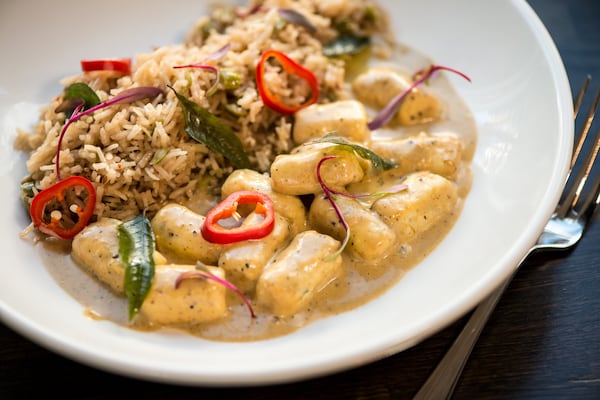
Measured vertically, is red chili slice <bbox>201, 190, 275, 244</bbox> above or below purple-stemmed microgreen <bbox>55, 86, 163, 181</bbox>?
below

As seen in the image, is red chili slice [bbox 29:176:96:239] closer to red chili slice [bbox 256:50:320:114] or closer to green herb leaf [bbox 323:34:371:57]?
red chili slice [bbox 256:50:320:114]

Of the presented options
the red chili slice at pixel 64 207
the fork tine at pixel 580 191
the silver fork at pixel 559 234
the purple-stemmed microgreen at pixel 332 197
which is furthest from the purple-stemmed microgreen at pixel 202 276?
the fork tine at pixel 580 191

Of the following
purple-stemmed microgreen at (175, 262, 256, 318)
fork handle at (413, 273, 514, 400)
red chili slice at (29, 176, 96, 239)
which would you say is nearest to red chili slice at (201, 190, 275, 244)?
purple-stemmed microgreen at (175, 262, 256, 318)

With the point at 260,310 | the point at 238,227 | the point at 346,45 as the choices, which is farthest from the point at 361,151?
the point at 346,45

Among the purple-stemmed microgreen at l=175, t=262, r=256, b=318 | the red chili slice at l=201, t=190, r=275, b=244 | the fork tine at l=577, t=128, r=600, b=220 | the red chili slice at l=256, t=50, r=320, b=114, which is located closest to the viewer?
the purple-stemmed microgreen at l=175, t=262, r=256, b=318

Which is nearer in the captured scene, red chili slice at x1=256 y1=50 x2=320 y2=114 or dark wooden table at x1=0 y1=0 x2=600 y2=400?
dark wooden table at x1=0 y1=0 x2=600 y2=400
